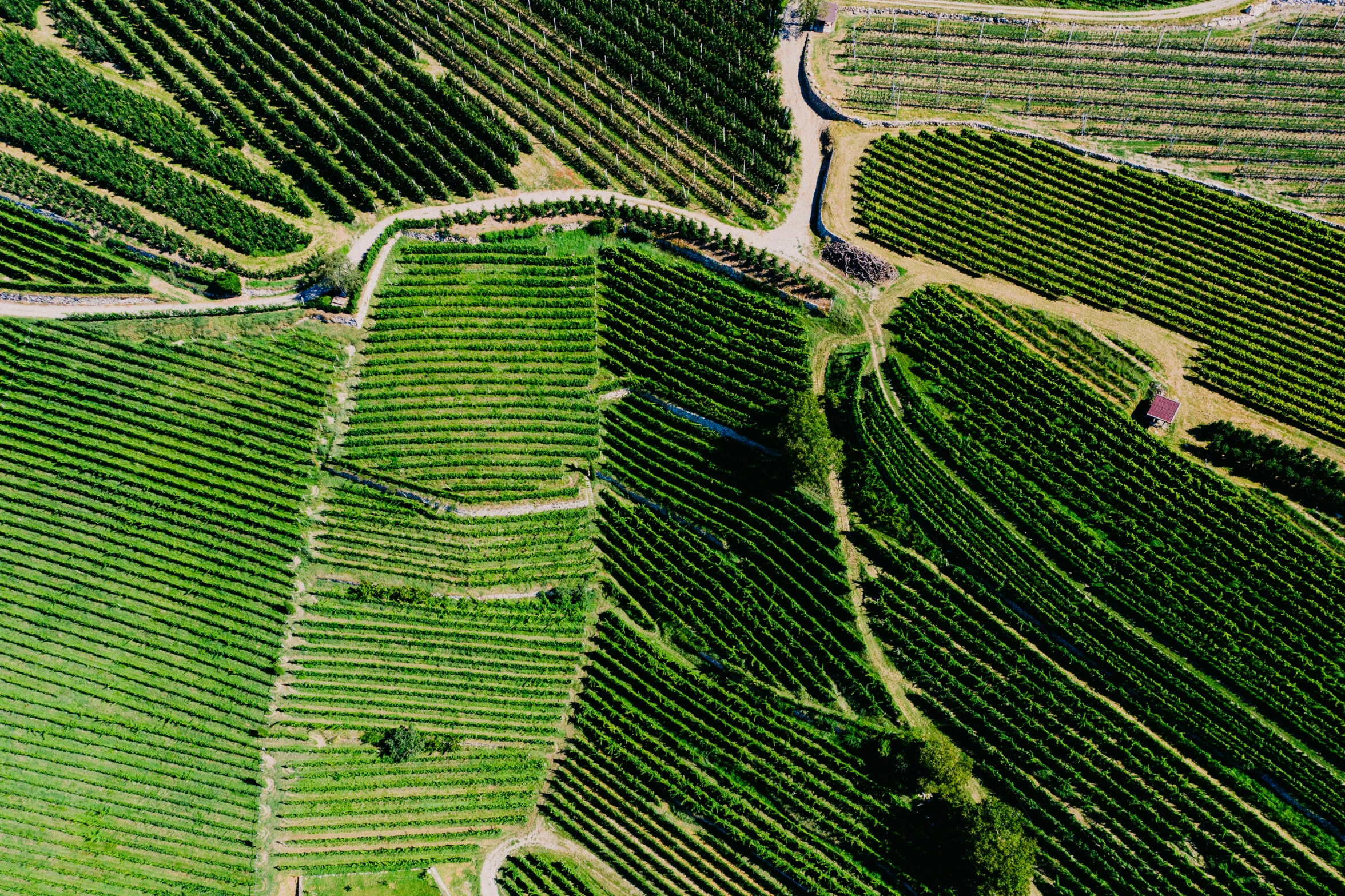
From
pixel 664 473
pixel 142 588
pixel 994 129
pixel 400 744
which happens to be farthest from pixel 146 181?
pixel 994 129

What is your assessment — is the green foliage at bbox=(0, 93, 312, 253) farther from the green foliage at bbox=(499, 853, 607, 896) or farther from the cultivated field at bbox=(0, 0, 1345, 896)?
the green foliage at bbox=(499, 853, 607, 896)

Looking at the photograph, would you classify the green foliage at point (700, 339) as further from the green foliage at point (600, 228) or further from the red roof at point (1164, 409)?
the red roof at point (1164, 409)

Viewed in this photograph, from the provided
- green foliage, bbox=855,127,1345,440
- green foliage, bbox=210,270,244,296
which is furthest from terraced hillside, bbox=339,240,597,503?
green foliage, bbox=855,127,1345,440

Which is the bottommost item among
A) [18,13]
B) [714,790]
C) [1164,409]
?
[714,790]

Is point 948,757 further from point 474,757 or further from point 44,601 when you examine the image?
point 44,601

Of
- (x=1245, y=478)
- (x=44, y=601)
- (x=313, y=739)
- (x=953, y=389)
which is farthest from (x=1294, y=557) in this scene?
(x=44, y=601)

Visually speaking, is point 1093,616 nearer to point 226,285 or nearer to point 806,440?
→ point 806,440

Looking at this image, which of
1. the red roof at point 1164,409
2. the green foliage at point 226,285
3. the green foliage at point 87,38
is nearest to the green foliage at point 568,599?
the green foliage at point 226,285
